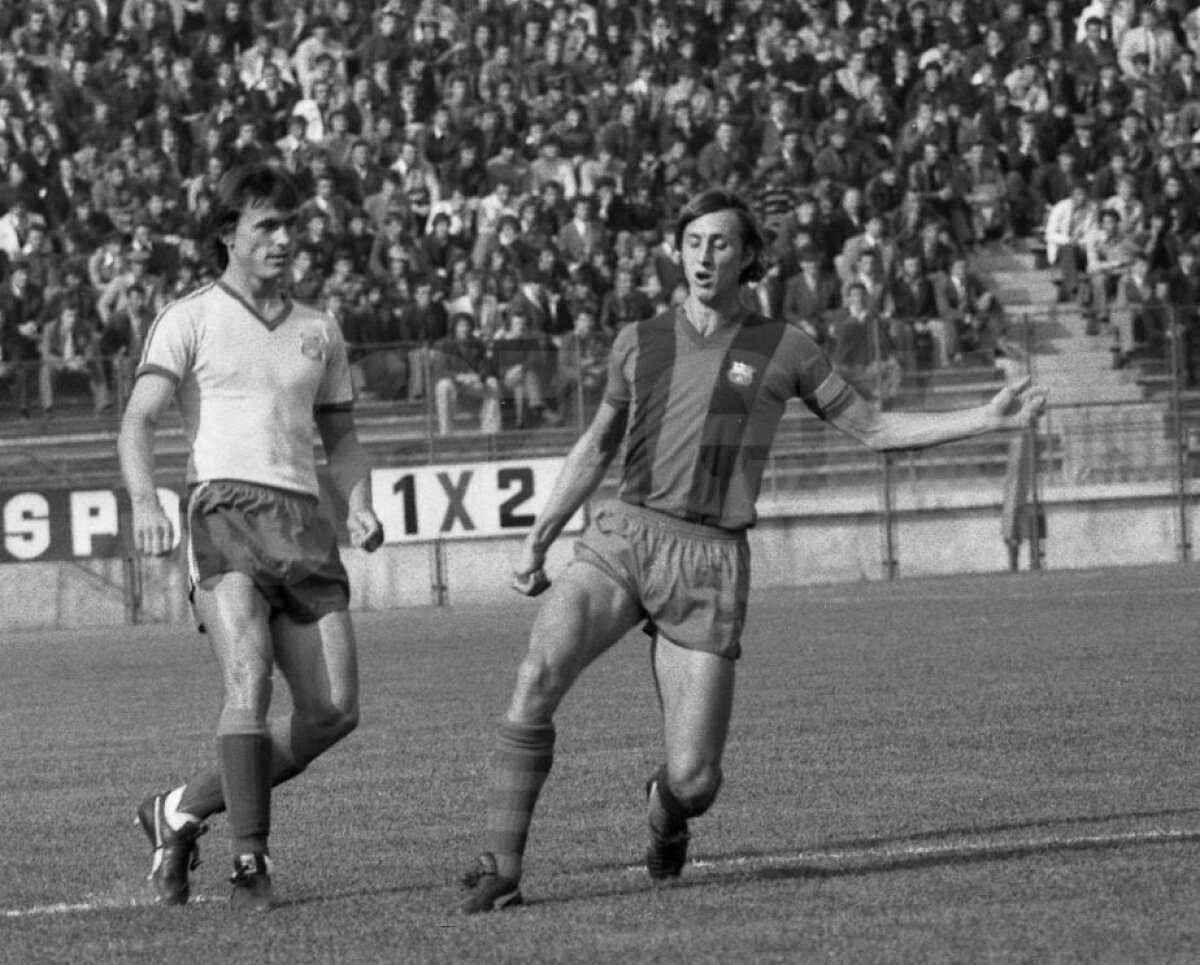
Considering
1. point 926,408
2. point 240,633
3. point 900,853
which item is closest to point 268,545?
point 240,633

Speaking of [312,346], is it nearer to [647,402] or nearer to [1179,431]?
[647,402]

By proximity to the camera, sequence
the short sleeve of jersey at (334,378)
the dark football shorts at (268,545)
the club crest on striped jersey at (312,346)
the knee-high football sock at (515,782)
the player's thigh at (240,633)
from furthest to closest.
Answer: the short sleeve of jersey at (334,378) < the club crest on striped jersey at (312,346) < the dark football shorts at (268,545) < the player's thigh at (240,633) < the knee-high football sock at (515,782)

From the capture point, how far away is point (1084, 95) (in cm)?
3181

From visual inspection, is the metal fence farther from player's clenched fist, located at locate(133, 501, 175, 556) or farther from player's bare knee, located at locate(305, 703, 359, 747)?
player's clenched fist, located at locate(133, 501, 175, 556)

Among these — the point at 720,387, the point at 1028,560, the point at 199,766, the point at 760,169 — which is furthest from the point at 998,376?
the point at 720,387

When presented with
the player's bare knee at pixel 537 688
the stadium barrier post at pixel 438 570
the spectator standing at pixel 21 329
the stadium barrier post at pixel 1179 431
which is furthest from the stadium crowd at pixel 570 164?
the player's bare knee at pixel 537 688

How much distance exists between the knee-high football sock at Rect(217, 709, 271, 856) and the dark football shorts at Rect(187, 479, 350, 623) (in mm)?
408

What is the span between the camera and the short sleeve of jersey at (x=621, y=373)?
311 inches

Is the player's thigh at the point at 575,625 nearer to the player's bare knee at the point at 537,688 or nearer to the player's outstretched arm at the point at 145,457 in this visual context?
the player's bare knee at the point at 537,688

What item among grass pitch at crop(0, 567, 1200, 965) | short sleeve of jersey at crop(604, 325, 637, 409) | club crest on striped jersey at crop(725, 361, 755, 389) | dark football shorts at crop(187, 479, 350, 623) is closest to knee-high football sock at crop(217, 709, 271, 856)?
grass pitch at crop(0, 567, 1200, 965)

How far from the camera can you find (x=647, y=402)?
7.90m

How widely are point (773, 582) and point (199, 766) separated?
15498 millimetres

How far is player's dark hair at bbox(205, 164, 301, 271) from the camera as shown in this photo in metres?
7.82

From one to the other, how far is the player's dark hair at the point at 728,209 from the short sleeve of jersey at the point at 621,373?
32 cm
